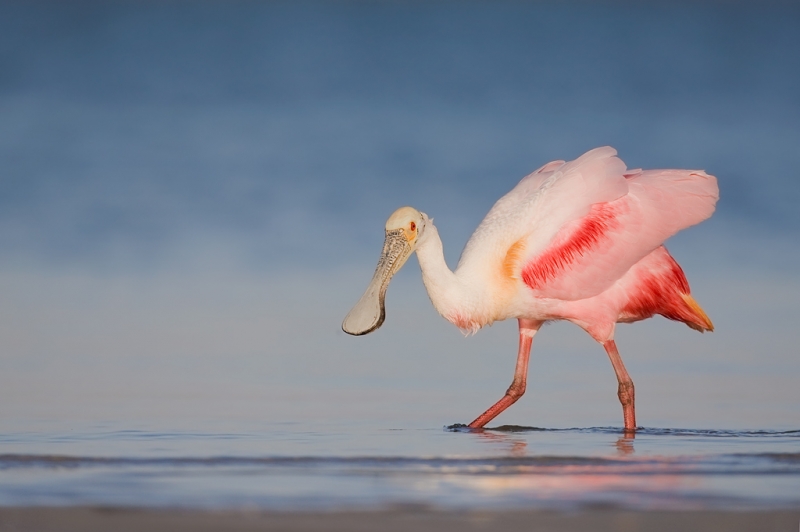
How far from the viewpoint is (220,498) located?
542 cm

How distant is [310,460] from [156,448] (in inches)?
54.8

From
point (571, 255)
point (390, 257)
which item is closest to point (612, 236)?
point (571, 255)

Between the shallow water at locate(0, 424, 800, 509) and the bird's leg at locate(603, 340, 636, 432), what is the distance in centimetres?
78

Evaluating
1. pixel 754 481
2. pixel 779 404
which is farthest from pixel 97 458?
pixel 779 404

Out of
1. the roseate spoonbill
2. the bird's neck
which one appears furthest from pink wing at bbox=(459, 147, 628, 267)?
the bird's neck

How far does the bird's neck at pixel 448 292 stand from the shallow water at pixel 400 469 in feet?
3.68

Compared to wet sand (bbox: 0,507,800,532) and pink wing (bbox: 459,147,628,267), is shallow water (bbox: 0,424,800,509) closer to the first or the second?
wet sand (bbox: 0,507,800,532)

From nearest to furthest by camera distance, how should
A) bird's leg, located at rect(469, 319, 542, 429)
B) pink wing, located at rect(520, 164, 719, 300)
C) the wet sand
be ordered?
the wet sand
pink wing, located at rect(520, 164, 719, 300)
bird's leg, located at rect(469, 319, 542, 429)

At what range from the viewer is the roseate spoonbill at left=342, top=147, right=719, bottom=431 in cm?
1011

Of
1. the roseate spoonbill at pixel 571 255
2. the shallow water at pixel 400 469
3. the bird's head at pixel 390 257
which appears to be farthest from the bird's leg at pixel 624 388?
the bird's head at pixel 390 257

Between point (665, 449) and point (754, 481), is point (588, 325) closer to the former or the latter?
point (665, 449)

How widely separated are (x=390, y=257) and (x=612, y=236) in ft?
6.72

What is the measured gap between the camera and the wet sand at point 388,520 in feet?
15.0

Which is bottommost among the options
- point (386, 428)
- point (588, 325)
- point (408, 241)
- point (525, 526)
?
point (525, 526)
